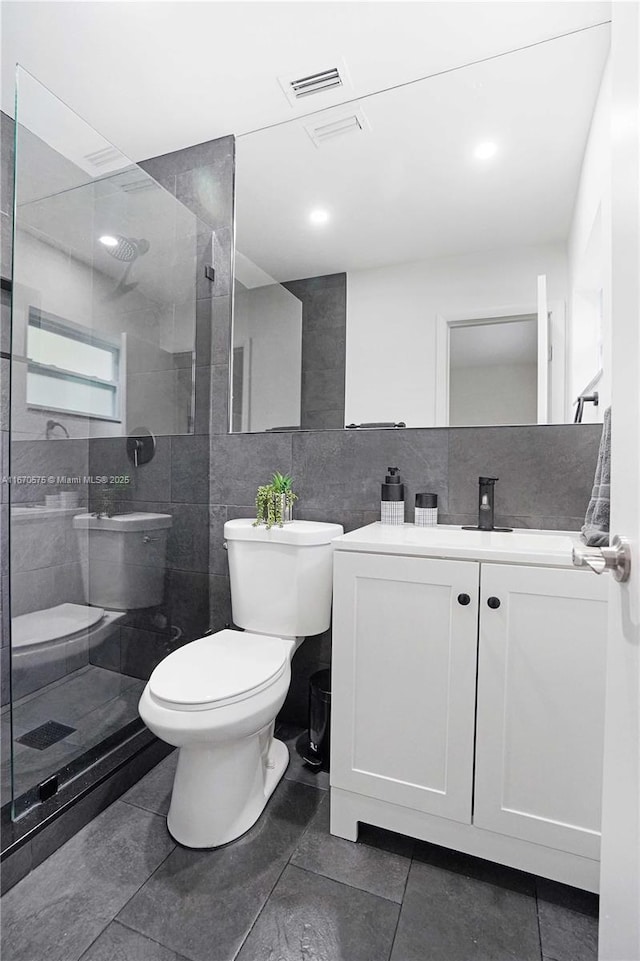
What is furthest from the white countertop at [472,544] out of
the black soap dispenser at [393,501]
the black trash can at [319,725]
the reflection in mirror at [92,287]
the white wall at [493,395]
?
the reflection in mirror at [92,287]

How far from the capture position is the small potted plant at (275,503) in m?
1.63

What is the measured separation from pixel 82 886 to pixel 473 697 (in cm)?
106

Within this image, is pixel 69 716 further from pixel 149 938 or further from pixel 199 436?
pixel 199 436

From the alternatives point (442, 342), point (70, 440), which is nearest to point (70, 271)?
point (70, 440)

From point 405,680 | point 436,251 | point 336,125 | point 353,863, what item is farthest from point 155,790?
point 336,125

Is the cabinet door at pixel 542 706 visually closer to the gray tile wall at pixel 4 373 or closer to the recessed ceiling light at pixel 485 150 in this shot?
the gray tile wall at pixel 4 373

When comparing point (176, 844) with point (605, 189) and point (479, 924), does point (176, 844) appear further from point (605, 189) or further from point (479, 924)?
point (605, 189)

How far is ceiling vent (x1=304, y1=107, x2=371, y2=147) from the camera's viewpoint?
68.4 inches

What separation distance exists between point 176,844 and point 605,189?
2.19m

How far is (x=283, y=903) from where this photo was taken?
1126mm

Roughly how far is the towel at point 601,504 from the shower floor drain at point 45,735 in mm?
1519

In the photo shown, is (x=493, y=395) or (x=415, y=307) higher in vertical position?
(x=415, y=307)

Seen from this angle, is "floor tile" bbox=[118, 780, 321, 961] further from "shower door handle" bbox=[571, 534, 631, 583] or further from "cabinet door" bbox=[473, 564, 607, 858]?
"shower door handle" bbox=[571, 534, 631, 583]

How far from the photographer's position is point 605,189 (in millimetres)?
1360
